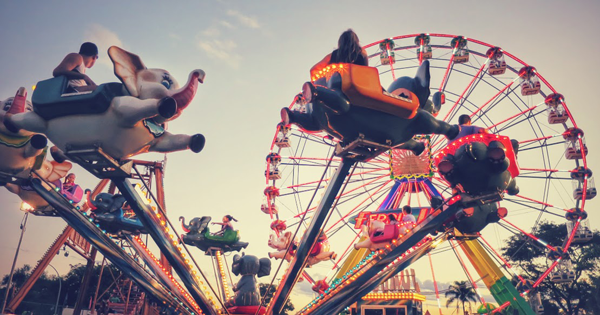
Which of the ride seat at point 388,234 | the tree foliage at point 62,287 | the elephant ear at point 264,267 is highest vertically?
the tree foliage at point 62,287

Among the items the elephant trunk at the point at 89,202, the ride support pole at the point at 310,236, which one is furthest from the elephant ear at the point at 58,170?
the ride support pole at the point at 310,236

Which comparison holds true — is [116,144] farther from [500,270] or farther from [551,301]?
[551,301]

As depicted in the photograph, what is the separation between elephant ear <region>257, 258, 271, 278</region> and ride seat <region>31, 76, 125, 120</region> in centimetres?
425

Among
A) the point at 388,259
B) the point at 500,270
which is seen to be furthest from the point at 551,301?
the point at 388,259

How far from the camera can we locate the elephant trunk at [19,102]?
616cm

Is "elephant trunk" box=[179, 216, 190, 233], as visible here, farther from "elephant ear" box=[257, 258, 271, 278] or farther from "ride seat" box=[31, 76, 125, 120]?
"ride seat" box=[31, 76, 125, 120]

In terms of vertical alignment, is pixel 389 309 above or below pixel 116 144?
below

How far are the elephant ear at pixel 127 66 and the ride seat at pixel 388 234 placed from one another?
4625mm

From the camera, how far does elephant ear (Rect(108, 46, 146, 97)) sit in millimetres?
5180

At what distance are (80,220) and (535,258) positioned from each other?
42813 millimetres

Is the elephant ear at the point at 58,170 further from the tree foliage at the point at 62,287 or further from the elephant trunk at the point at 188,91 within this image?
the tree foliage at the point at 62,287

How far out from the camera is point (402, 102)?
5445mm

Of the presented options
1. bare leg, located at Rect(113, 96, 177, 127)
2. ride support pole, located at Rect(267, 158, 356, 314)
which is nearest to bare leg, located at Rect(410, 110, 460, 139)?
ride support pole, located at Rect(267, 158, 356, 314)

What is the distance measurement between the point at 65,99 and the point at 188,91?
1465mm
